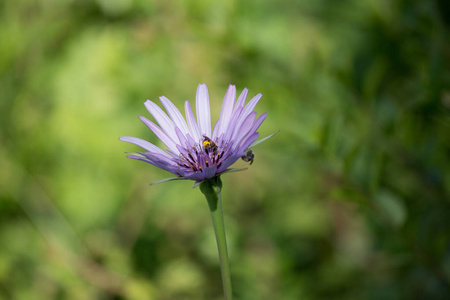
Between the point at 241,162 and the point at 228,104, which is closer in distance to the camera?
the point at 228,104

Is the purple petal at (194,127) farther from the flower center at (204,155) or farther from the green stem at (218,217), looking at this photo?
the green stem at (218,217)

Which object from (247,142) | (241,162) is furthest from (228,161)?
(241,162)

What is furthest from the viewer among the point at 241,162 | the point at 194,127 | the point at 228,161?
the point at 241,162

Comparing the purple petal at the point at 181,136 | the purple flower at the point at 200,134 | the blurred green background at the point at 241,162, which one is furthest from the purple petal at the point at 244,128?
the blurred green background at the point at 241,162

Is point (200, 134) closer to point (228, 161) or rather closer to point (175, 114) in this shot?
point (175, 114)

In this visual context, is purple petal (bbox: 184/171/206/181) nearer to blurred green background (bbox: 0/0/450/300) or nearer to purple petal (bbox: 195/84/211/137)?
purple petal (bbox: 195/84/211/137)

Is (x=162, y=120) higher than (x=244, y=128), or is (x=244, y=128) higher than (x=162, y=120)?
(x=162, y=120)

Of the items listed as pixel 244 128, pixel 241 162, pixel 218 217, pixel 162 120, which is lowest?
pixel 218 217

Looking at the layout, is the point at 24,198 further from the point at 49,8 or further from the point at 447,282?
the point at 447,282
